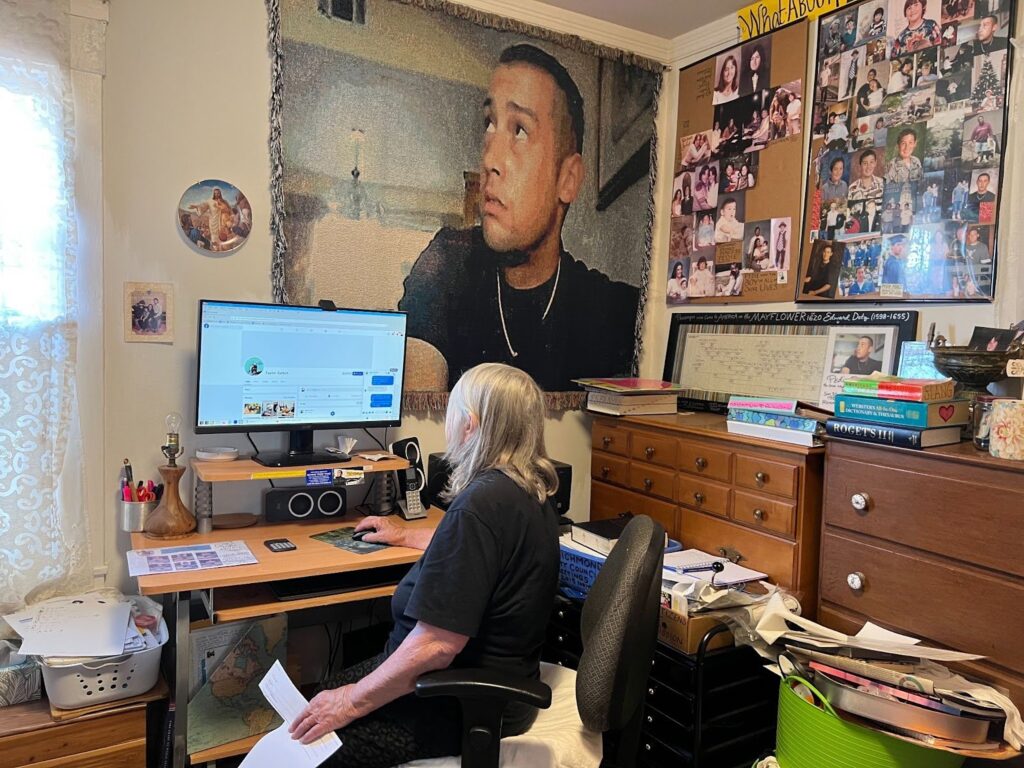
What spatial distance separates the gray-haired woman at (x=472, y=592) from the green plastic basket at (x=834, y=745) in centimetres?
66

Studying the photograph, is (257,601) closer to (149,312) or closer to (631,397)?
(149,312)

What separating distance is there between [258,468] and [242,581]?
44 cm

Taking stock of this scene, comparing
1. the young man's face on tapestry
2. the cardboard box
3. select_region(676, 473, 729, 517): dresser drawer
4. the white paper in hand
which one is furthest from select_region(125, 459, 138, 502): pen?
select_region(676, 473, 729, 517): dresser drawer

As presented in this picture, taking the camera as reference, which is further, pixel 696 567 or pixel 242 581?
pixel 696 567

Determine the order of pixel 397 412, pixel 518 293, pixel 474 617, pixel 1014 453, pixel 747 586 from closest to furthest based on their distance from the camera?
1. pixel 474 617
2. pixel 1014 453
3. pixel 747 586
4. pixel 397 412
5. pixel 518 293

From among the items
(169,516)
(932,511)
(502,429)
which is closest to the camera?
(502,429)

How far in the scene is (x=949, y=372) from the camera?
188 centimetres

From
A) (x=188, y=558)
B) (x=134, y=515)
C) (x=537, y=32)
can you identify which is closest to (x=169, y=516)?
(x=134, y=515)

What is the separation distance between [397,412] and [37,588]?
3.59ft

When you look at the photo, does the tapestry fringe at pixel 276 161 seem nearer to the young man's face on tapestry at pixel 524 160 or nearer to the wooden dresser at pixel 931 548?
the young man's face on tapestry at pixel 524 160

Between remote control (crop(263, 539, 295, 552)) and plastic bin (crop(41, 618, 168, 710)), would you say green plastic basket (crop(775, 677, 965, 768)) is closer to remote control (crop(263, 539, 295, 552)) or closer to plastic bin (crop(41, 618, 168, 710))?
remote control (crop(263, 539, 295, 552))

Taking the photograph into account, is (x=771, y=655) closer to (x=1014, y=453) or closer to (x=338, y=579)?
(x=1014, y=453)

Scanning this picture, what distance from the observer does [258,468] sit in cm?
209

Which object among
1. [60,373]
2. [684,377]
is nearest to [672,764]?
[684,377]
